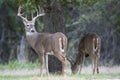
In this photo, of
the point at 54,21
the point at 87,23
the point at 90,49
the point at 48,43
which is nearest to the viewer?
the point at 48,43

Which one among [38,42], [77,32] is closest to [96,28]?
[77,32]

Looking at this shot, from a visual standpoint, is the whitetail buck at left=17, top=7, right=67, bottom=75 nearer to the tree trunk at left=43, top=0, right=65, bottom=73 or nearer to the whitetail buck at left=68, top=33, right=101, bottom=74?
the tree trunk at left=43, top=0, right=65, bottom=73

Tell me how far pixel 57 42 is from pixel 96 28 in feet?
40.0

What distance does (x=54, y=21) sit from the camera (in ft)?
58.3

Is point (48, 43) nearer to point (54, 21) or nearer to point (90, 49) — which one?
point (54, 21)

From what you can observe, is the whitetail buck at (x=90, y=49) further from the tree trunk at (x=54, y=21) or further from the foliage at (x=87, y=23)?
the foliage at (x=87, y=23)

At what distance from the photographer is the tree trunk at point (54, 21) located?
693 inches

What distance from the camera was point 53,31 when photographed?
1788cm

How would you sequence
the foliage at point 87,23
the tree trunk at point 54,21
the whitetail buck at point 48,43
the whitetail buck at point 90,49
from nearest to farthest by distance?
1. the whitetail buck at point 48,43
2. the tree trunk at point 54,21
3. the whitetail buck at point 90,49
4. the foliage at point 87,23

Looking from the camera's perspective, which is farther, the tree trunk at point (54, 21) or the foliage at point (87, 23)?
the foliage at point (87, 23)

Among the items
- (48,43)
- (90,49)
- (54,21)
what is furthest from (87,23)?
(48,43)

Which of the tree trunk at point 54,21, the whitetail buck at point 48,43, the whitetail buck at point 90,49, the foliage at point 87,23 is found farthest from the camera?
the foliage at point 87,23

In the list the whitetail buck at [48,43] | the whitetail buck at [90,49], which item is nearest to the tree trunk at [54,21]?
the whitetail buck at [48,43]

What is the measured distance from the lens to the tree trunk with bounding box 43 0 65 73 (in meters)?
17.6
